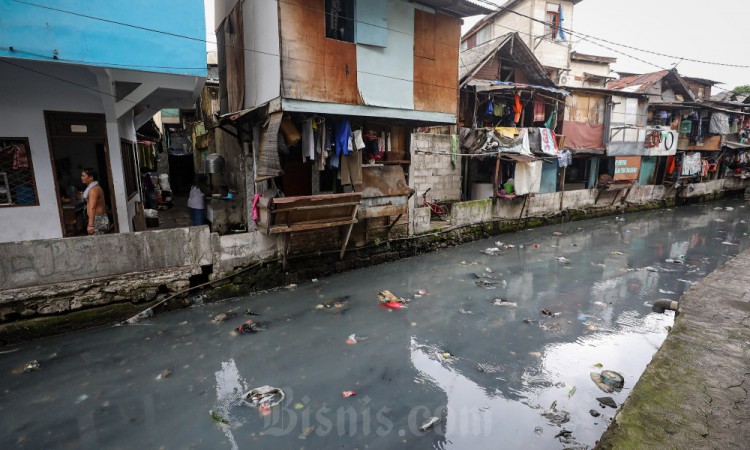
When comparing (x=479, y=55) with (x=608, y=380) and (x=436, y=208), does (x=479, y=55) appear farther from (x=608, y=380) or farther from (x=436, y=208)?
(x=608, y=380)

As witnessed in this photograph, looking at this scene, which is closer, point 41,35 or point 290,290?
point 41,35

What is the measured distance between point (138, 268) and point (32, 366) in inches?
79.0

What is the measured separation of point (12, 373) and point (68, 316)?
1152 mm

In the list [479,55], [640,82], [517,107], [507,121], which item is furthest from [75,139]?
[640,82]

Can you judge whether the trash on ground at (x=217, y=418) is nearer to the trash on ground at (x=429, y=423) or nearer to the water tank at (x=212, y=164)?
the trash on ground at (x=429, y=423)

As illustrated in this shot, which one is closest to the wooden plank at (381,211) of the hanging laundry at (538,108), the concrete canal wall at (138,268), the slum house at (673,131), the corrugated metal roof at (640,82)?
the concrete canal wall at (138,268)

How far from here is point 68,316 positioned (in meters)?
6.33

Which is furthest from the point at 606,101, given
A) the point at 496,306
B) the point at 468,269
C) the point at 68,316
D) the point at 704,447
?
the point at 68,316

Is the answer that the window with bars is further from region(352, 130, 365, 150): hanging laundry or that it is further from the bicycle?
the bicycle

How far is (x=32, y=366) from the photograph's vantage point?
550cm

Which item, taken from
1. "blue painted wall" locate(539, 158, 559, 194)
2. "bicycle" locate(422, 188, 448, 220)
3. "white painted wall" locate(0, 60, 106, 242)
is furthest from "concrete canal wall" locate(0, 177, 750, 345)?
"blue painted wall" locate(539, 158, 559, 194)

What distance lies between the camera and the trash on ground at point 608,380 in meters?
5.01

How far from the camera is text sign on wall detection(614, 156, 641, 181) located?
1797 cm

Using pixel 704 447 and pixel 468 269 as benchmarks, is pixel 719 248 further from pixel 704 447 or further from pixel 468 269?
pixel 704 447
